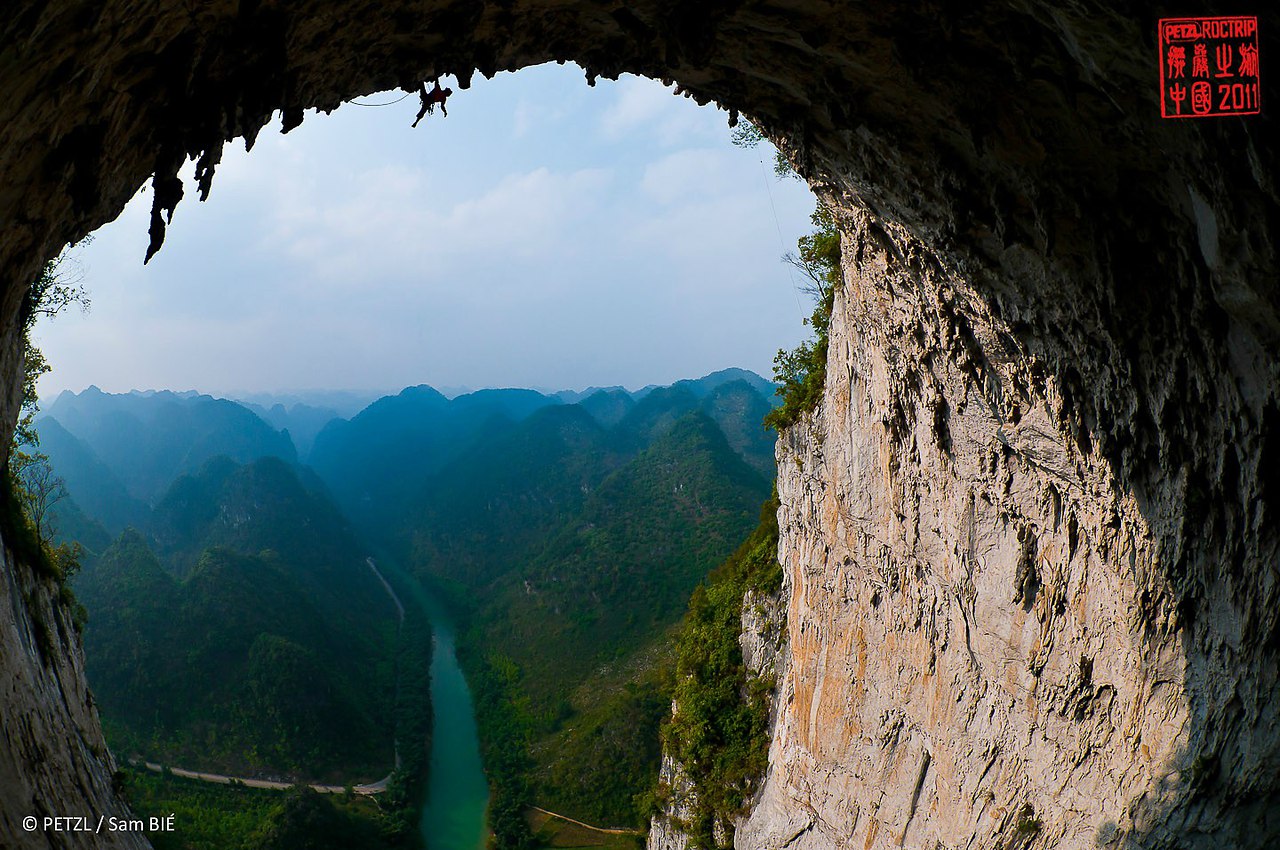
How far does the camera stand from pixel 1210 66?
3.80 m

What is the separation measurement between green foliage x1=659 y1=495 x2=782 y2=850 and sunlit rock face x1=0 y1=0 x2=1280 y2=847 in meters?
7.08

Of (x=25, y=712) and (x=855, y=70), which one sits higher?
(x=855, y=70)

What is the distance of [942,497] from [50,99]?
11.6 metres

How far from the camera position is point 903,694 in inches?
476

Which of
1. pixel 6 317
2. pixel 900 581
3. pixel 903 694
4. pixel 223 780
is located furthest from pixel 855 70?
pixel 223 780

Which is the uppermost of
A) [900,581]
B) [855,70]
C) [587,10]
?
[587,10]

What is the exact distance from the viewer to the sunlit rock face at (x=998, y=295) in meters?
4.54

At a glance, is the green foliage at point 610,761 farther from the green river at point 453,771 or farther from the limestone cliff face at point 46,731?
the limestone cliff face at point 46,731

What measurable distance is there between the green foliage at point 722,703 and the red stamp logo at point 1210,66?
1614 cm

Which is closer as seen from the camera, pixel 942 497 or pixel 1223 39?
pixel 1223 39

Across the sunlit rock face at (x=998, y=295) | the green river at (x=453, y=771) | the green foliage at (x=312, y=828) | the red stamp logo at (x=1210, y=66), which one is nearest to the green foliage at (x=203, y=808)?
the green foliage at (x=312, y=828)

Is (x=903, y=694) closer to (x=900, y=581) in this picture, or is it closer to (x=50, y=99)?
(x=900, y=581)

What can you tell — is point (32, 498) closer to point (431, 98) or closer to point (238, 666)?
point (431, 98)

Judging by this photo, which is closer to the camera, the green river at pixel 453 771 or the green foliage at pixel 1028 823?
the green foliage at pixel 1028 823
